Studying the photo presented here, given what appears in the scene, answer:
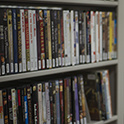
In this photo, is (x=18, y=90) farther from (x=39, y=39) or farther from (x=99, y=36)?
(x=99, y=36)

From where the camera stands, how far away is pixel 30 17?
1038mm

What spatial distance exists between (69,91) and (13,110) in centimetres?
33

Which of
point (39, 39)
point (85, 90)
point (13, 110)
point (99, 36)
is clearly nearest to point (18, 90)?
point (13, 110)

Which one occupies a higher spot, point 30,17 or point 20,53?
point 30,17

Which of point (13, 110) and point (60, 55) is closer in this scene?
point (13, 110)

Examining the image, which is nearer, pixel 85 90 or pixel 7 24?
pixel 7 24

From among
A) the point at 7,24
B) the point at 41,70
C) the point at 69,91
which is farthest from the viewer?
the point at 69,91

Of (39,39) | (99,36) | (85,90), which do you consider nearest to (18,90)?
(39,39)

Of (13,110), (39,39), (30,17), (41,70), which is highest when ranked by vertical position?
(30,17)

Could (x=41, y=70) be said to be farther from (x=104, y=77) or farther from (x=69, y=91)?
(x=104, y=77)

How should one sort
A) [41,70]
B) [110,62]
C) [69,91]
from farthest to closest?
[110,62] → [69,91] → [41,70]

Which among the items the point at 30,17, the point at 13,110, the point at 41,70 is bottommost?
the point at 13,110

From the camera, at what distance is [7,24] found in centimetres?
98

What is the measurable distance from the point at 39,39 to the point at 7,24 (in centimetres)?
18
